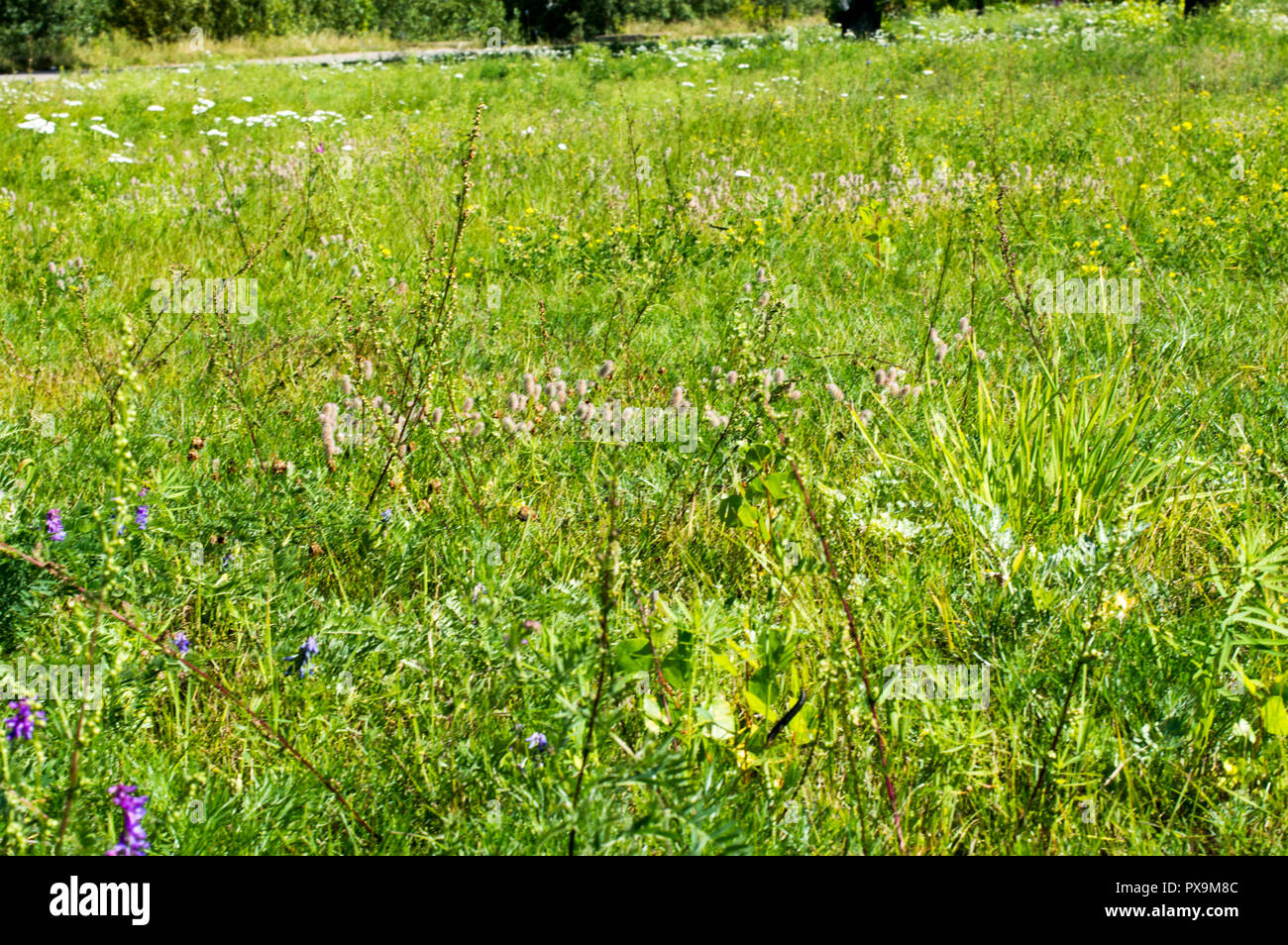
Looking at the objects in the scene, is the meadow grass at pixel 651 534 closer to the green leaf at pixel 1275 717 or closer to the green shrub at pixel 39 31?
the green leaf at pixel 1275 717

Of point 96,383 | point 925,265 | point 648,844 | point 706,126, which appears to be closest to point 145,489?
point 96,383

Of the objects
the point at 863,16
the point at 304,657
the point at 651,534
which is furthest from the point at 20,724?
the point at 863,16

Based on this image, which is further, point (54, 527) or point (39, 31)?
point (39, 31)

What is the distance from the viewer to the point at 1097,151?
7816 millimetres

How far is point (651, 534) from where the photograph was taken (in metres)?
2.82

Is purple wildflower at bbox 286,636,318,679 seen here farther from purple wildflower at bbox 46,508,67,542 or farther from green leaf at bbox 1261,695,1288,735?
green leaf at bbox 1261,695,1288,735

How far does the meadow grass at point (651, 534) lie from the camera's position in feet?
5.89

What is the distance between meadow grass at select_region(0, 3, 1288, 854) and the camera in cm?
180

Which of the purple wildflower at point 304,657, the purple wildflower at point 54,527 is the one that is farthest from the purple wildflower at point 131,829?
the purple wildflower at point 54,527

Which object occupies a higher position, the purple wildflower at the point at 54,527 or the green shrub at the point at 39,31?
the green shrub at the point at 39,31

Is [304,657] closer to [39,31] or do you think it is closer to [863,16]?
[863,16]

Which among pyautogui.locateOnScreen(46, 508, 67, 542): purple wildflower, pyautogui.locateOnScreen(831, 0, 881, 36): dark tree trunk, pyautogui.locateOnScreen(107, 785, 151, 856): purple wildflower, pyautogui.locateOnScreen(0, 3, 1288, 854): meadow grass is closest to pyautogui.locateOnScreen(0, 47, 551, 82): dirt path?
pyautogui.locateOnScreen(831, 0, 881, 36): dark tree trunk

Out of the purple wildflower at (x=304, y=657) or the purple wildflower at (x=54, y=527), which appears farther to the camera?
the purple wildflower at (x=54, y=527)

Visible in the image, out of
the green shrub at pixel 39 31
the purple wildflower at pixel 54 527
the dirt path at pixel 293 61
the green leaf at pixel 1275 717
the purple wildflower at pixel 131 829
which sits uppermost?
the green shrub at pixel 39 31
